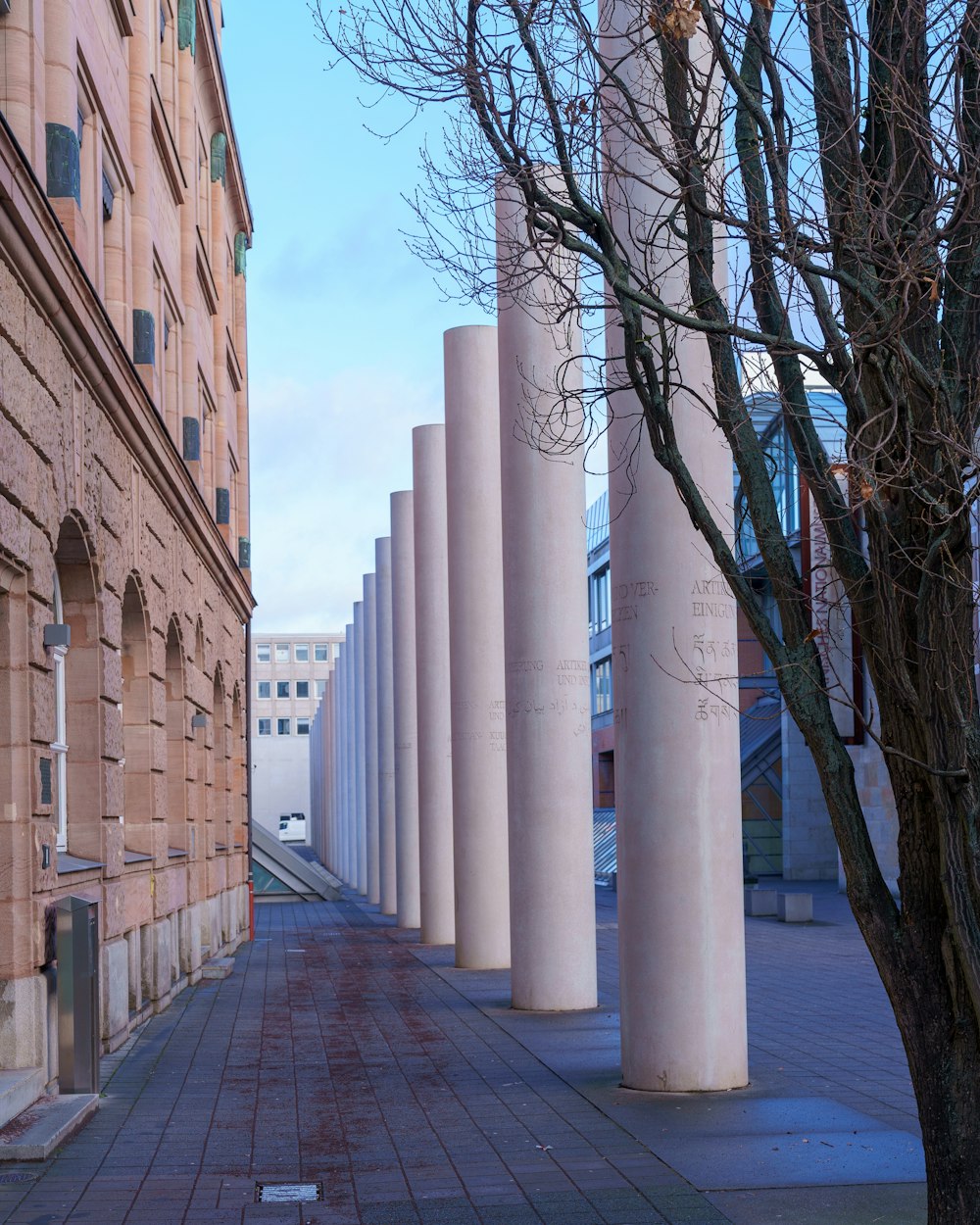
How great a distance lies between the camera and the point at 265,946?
2705cm

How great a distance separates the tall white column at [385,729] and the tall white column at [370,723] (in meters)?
2.25

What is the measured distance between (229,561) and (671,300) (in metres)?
16.7

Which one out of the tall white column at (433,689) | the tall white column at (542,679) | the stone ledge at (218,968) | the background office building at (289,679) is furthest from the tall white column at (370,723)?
the background office building at (289,679)

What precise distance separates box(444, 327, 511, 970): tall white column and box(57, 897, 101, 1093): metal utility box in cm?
974

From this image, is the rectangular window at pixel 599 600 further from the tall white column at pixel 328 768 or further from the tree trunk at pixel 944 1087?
the tree trunk at pixel 944 1087

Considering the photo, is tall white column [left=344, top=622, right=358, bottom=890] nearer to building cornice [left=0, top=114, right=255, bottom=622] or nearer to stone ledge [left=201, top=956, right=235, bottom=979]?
stone ledge [left=201, top=956, right=235, bottom=979]

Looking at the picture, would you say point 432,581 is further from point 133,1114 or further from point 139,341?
point 133,1114

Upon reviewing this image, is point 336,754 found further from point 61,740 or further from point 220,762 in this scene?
point 61,740

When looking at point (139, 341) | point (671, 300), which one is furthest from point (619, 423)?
point (139, 341)

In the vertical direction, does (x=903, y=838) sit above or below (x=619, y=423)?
below

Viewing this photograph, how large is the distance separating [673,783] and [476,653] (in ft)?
33.4

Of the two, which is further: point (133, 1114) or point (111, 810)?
point (111, 810)

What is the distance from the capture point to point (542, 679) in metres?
16.1

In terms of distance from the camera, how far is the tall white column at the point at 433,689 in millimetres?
25016
